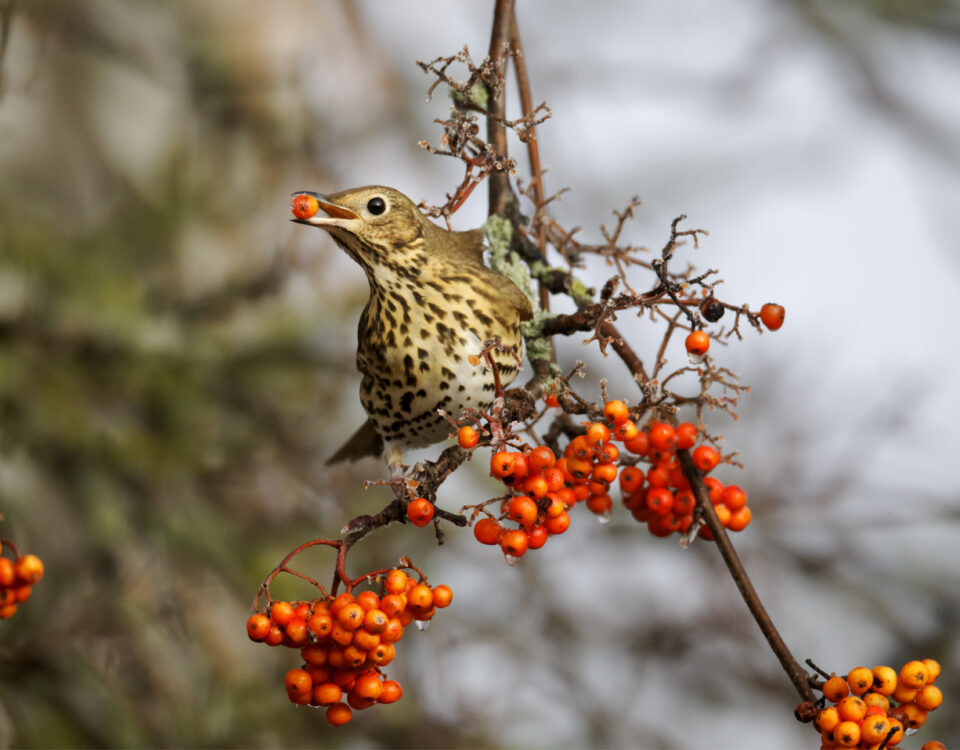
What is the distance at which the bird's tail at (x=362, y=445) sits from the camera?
6.51 feet

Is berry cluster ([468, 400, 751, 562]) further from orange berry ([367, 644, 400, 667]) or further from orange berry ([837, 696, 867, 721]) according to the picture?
orange berry ([837, 696, 867, 721])

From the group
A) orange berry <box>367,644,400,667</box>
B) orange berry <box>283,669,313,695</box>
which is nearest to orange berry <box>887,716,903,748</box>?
orange berry <box>367,644,400,667</box>

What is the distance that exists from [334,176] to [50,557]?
148cm

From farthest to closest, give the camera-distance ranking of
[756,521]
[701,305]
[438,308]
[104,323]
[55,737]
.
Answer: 1. [756,521]
2. [104,323]
3. [55,737]
4. [438,308]
5. [701,305]

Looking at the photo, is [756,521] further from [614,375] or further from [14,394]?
[14,394]

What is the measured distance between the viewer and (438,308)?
1.66m

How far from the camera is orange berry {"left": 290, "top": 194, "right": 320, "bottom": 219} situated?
4.61ft

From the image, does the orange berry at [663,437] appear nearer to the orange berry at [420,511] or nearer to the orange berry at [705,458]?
the orange berry at [705,458]

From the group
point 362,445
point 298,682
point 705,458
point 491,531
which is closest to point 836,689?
point 705,458

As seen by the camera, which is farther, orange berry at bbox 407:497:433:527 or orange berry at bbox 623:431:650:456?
orange berry at bbox 623:431:650:456

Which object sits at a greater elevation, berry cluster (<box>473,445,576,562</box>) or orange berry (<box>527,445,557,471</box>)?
orange berry (<box>527,445,557,471</box>)

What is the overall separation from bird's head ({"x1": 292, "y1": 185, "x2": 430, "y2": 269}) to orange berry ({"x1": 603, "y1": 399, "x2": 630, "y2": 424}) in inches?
26.6

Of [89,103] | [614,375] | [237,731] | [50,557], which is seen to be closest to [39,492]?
[50,557]

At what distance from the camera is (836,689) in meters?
1.10
